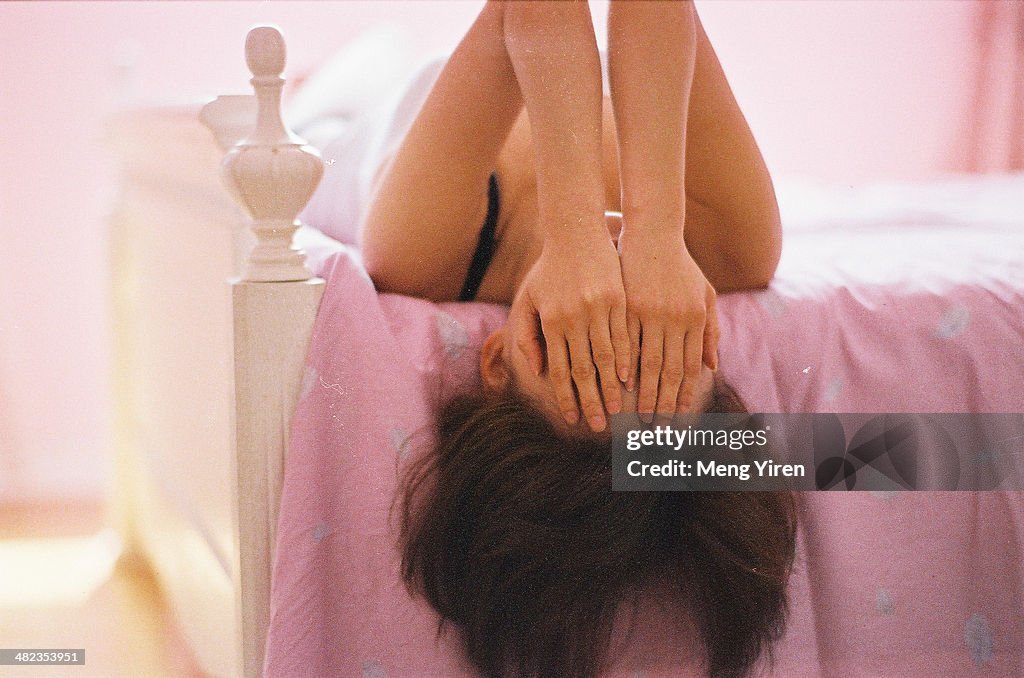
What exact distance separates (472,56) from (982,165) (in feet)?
3.12

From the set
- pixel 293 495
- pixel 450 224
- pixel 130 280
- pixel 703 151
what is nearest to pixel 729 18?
pixel 703 151

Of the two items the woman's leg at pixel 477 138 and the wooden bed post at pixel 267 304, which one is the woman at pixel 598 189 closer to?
the woman's leg at pixel 477 138

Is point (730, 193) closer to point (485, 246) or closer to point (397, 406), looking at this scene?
point (485, 246)

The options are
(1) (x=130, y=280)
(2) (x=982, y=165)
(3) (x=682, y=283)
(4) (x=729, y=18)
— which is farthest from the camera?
(2) (x=982, y=165)

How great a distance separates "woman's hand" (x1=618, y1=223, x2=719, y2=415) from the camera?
1.84ft

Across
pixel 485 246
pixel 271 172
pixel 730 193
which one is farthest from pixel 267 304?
pixel 730 193

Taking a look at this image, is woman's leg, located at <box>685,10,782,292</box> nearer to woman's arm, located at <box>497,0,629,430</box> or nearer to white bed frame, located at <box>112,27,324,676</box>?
woman's arm, located at <box>497,0,629,430</box>

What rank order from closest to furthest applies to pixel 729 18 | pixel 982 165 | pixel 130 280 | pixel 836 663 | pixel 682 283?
1. pixel 682 283
2. pixel 836 663
3. pixel 729 18
4. pixel 130 280
5. pixel 982 165

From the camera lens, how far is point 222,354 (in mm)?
695

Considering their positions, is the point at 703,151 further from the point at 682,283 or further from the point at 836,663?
the point at 836,663

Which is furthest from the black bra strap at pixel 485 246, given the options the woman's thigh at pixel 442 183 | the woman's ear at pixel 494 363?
the woman's ear at pixel 494 363

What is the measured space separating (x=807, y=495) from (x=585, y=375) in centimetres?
22

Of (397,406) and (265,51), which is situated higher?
(265,51)

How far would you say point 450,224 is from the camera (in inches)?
28.0
